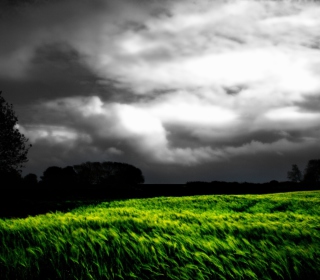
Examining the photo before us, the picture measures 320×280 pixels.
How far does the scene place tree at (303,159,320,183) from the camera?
80569mm

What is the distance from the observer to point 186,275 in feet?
10.4

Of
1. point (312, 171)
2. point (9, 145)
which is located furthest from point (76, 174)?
point (312, 171)

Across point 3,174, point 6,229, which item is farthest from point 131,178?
point 6,229

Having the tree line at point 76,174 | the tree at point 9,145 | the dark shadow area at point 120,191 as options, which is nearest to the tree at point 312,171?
the tree line at point 76,174

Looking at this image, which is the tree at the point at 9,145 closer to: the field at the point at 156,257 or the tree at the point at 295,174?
the field at the point at 156,257

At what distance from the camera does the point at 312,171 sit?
8206cm

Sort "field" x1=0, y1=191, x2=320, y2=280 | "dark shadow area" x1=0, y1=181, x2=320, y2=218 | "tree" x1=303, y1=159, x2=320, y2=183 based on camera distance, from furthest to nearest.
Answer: "tree" x1=303, y1=159, x2=320, y2=183, "dark shadow area" x1=0, y1=181, x2=320, y2=218, "field" x1=0, y1=191, x2=320, y2=280

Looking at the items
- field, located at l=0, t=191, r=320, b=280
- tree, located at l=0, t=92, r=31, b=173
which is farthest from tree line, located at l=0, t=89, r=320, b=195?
field, located at l=0, t=191, r=320, b=280

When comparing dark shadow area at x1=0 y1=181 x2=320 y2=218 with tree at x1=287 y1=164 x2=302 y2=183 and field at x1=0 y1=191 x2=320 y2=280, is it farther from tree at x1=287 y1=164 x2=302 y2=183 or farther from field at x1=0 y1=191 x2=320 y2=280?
tree at x1=287 y1=164 x2=302 y2=183

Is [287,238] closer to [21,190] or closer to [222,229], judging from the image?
[222,229]

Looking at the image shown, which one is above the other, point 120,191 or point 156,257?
point 156,257

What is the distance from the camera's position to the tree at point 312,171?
8057 cm

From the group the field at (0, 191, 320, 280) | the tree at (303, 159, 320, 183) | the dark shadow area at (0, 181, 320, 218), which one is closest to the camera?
the field at (0, 191, 320, 280)

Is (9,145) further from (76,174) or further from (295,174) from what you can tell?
(295,174)
